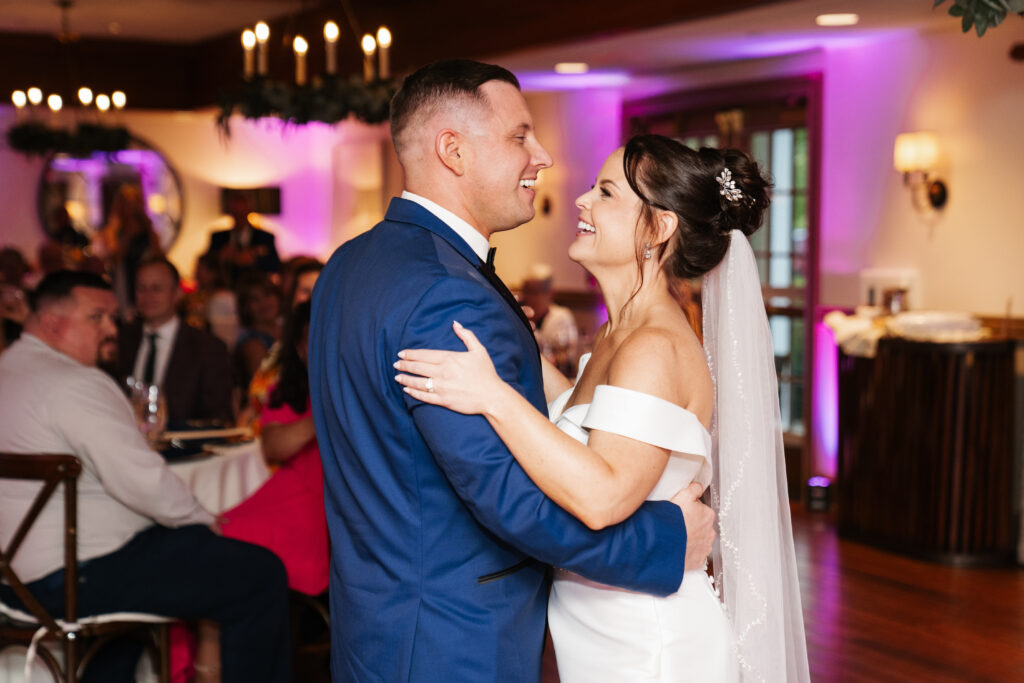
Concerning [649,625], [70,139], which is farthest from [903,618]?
[70,139]

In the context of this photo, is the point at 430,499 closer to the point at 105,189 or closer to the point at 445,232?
the point at 445,232

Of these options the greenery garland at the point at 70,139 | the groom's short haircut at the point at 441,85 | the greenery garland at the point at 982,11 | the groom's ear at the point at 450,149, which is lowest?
the groom's ear at the point at 450,149

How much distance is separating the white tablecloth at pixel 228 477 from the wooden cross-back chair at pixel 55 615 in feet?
2.34

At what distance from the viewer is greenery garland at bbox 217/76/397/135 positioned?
528cm

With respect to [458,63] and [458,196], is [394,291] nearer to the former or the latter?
[458,196]

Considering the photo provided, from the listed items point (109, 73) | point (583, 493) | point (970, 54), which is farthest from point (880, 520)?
point (109, 73)

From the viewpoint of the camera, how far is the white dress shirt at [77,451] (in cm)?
309

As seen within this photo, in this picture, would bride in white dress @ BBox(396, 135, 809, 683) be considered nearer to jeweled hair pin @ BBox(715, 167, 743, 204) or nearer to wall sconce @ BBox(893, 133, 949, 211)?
jeweled hair pin @ BBox(715, 167, 743, 204)

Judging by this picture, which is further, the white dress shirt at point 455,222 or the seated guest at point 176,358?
the seated guest at point 176,358

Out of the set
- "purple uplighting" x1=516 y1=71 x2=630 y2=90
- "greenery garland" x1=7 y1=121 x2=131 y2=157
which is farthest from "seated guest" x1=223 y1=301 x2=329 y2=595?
"greenery garland" x1=7 y1=121 x2=131 y2=157

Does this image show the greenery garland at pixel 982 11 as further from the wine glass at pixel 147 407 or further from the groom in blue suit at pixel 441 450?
the wine glass at pixel 147 407

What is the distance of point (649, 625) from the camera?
2135mm

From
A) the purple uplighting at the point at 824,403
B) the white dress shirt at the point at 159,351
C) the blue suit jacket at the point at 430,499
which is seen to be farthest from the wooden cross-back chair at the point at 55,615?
the purple uplighting at the point at 824,403

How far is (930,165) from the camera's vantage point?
20.5 feet
